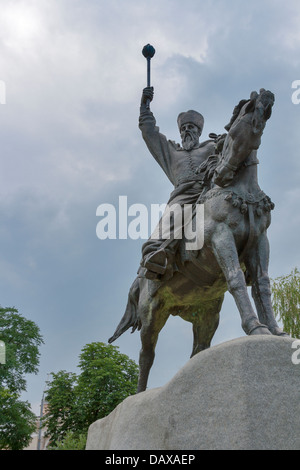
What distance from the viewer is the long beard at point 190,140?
696 cm

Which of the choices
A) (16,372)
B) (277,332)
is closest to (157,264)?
(277,332)

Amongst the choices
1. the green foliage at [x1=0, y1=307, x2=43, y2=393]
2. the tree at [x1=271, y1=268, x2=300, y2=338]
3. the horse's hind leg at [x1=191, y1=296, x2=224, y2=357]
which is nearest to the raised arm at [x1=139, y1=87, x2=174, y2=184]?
the horse's hind leg at [x1=191, y1=296, x2=224, y2=357]

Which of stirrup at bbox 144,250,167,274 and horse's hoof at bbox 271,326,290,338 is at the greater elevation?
stirrup at bbox 144,250,167,274

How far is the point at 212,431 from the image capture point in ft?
11.8

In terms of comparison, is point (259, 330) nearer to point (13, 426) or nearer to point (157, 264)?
point (157, 264)

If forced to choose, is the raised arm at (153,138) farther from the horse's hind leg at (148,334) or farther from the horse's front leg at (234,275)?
the horse's front leg at (234,275)

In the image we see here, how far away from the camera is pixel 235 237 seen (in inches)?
206

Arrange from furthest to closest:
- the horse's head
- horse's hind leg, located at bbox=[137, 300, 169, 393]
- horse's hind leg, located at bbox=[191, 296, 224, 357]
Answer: horse's hind leg, located at bbox=[191, 296, 224, 357] → horse's hind leg, located at bbox=[137, 300, 169, 393] → the horse's head

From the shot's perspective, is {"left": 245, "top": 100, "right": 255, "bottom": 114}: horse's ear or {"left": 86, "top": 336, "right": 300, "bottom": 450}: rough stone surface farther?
{"left": 245, "top": 100, "right": 255, "bottom": 114}: horse's ear

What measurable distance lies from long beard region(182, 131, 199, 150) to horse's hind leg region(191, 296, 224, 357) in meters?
2.09

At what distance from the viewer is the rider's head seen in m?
6.98

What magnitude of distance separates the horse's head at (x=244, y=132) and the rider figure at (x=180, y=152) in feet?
3.14
